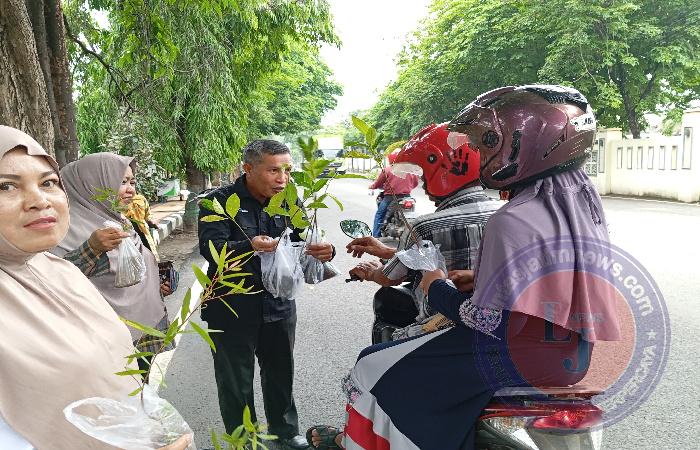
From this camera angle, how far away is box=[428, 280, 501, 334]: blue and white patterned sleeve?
1.65 m

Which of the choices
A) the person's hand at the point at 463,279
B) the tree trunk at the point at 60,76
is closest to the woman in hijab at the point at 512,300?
the person's hand at the point at 463,279

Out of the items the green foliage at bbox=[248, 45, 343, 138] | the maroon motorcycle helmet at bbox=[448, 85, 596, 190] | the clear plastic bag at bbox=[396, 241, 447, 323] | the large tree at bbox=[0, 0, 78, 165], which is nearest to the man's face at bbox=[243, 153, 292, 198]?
the clear plastic bag at bbox=[396, 241, 447, 323]

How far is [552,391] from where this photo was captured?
67.4 inches

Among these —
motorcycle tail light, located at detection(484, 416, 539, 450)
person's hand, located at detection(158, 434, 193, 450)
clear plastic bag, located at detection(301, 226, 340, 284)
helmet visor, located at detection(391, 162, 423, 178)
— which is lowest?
motorcycle tail light, located at detection(484, 416, 539, 450)

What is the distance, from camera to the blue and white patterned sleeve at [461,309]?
165cm

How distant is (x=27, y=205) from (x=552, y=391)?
5.24 ft

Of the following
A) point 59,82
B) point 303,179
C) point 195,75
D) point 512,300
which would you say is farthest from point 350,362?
point 195,75

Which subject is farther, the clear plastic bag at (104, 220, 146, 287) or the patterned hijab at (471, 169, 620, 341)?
the clear plastic bag at (104, 220, 146, 287)

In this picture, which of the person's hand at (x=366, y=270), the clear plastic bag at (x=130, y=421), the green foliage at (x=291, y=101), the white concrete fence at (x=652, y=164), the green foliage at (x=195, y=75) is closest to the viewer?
the clear plastic bag at (x=130, y=421)

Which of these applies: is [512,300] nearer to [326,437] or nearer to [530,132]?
[530,132]

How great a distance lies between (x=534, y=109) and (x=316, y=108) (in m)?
27.8

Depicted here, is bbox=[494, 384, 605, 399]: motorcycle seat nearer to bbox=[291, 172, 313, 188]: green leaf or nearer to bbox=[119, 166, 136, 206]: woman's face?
bbox=[291, 172, 313, 188]: green leaf

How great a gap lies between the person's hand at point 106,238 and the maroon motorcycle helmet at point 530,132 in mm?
1663

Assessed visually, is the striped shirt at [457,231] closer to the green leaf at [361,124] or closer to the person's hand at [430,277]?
the person's hand at [430,277]
